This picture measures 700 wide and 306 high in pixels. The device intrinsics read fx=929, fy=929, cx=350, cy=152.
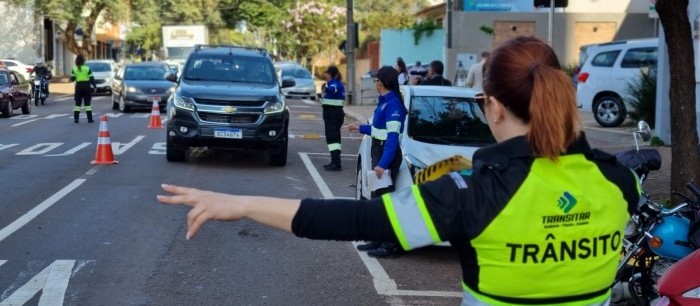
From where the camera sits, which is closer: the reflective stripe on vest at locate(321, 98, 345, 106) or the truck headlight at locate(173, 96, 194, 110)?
the truck headlight at locate(173, 96, 194, 110)

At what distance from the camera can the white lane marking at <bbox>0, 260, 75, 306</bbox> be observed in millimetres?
6473

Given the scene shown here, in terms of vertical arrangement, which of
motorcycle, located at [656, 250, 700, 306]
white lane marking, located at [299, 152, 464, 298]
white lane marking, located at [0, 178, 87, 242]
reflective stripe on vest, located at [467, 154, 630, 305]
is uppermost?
reflective stripe on vest, located at [467, 154, 630, 305]

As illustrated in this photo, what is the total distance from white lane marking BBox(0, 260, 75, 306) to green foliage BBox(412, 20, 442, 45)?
3739cm

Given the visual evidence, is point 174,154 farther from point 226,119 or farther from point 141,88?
point 141,88

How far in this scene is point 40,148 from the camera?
683 inches

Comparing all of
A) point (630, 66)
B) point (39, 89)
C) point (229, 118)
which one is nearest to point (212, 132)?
point (229, 118)

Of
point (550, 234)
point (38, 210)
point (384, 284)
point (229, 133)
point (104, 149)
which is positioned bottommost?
point (384, 284)

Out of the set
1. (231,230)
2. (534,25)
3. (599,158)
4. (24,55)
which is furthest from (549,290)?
(24,55)

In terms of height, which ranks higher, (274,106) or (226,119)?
(274,106)

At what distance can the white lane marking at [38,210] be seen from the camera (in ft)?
29.9

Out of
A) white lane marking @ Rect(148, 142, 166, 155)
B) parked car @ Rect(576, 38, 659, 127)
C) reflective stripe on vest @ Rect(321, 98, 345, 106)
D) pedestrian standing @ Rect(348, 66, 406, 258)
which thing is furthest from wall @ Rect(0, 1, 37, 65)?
pedestrian standing @ Rect(348, 66, 406, 258)

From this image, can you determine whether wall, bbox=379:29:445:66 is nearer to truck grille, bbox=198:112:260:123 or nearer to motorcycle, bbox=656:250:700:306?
truck grille, bbox=198:112:260:123

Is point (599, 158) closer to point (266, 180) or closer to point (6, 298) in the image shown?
point (6, 298)

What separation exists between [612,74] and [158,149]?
10.2 m
